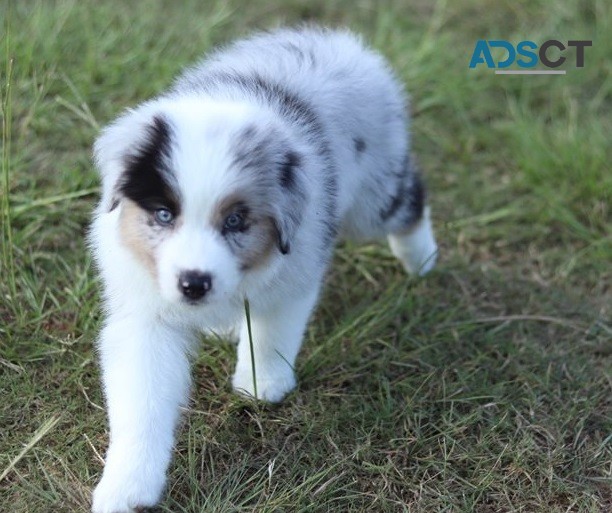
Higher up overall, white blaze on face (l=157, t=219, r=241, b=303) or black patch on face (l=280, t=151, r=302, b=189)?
black patch on face (l=280, t=151, r=302, b=189)

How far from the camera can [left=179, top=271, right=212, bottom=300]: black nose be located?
302 centimetres

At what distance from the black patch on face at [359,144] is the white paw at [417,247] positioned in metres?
0.67

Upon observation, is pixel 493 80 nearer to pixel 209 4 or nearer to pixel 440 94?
pixel 440 94

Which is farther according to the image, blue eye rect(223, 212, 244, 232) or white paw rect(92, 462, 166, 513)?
white paw rect(92, 462, 166, 513)

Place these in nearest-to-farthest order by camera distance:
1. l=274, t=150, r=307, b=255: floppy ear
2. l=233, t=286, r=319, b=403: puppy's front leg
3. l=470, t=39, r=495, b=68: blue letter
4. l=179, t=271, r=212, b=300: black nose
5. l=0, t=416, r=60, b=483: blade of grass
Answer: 1. l=179, t=271, r=212, b=300: black nose
2. l=274, t=150, r=307, b=255: floppy ear
3. l=0, t=416, r=60, b=483: blade of grass
4. l=233, t=286, r=319, b=403: puppy's front leg
5. l=470, t=39, r=495, b=68: blue letter

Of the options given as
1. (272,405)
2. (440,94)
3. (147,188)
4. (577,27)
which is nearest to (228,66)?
(147,188)

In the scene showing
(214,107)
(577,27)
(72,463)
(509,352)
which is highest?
(214,107)

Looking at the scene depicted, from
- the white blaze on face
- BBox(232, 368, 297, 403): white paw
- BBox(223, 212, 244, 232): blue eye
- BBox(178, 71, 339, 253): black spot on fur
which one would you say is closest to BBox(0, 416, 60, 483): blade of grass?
BBox(232, 368, 297, 403): white paw

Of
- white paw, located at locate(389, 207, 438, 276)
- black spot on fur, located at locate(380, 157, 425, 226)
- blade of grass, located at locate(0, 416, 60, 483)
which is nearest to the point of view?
blade of grass, located at locate(0, 416, 60, 483)

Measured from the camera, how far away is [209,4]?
6.58m

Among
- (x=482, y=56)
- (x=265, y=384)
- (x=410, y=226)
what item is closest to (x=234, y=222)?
(x=265, y=384)

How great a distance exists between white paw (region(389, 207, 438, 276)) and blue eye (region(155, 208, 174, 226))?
1.73 meters

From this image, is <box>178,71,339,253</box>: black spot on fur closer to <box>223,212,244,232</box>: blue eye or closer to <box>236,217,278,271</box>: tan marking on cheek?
<box>236,217,278,271</box>: tan marking on cheek

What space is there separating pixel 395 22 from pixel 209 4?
4.09 feet
